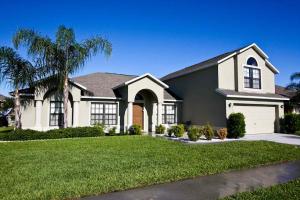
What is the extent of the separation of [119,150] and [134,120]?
9.21 metres

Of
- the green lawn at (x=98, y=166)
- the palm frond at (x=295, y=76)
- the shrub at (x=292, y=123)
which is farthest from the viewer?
the palm frond at (x=295, y=76)

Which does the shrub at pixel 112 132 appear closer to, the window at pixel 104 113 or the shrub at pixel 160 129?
the window at pixel 104 113

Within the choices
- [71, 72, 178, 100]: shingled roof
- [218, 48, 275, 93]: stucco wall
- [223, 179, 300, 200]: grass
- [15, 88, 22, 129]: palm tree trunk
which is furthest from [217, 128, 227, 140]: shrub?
[15, 88, 22, 129]: palm tree trunk

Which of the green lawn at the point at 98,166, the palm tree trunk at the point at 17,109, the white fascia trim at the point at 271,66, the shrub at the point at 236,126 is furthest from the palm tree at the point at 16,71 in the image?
the white fascia trim at the point at 271,66

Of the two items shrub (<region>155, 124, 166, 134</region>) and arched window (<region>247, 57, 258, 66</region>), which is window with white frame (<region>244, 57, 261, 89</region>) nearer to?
arched window (<region>247, 57, 258, 66</region>)

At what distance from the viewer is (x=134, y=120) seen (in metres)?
20.4

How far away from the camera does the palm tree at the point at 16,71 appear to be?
15258 millimetres

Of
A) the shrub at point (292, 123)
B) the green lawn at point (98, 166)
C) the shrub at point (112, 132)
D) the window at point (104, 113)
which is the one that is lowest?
the green lawn at point (98, 166)

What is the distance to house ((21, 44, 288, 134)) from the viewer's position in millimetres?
17391

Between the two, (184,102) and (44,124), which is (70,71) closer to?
(44,124)

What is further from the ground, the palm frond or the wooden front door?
the palm frond

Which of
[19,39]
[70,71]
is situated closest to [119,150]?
[70,71]

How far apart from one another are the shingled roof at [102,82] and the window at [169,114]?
0.90 m

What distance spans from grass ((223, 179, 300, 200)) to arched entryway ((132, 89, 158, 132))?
14.6m
